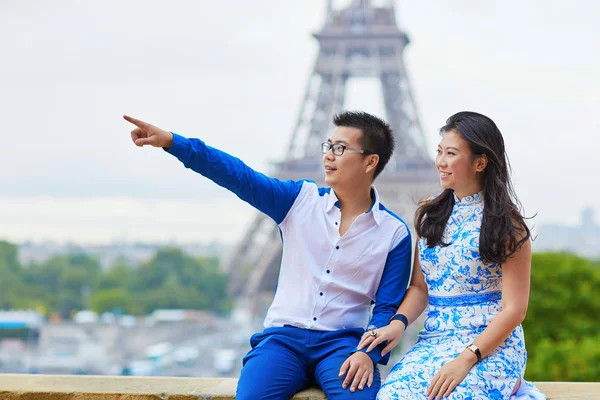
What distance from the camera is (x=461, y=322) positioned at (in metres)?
2.85

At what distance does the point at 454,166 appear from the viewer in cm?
293

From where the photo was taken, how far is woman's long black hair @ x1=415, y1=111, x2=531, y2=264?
2.79 meters

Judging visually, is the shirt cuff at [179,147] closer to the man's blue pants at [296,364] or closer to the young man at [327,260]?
the young man at [327,260]

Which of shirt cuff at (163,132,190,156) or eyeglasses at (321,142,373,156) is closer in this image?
shirt cuff at (163,132,190,156)

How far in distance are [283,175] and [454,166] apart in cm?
2270

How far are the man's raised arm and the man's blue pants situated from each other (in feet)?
1.48

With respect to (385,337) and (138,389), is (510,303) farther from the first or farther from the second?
(138,389)

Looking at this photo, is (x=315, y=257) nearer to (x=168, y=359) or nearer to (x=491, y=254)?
(x=491, y=254)

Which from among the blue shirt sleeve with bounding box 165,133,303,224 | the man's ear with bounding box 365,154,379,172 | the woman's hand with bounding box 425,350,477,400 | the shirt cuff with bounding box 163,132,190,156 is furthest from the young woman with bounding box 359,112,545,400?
the shirt cuff with bounding box 163,132,190,156

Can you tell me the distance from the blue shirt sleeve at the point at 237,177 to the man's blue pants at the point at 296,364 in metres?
0.45

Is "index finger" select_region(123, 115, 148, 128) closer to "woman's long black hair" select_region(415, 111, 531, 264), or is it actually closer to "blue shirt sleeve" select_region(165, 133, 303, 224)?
"blue shirt sleeve" select_region(165, 133, 303, 224)

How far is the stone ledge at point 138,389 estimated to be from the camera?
301cm

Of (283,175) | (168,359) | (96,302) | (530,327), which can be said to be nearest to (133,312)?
(96,302)

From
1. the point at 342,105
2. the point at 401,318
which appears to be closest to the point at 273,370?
the point at 401,318
